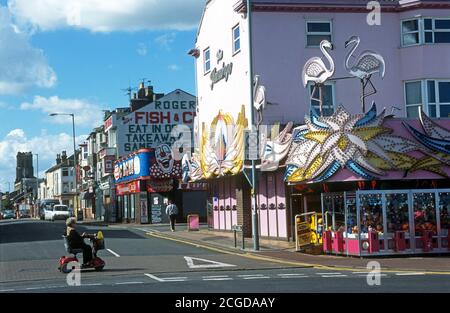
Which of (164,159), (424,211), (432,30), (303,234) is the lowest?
(303,234)

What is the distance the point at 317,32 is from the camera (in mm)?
27891

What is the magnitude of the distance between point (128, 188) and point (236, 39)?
2700 centimetres

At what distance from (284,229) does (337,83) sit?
665 centimetres

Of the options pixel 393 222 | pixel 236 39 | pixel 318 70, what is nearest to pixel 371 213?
pixel 393 222

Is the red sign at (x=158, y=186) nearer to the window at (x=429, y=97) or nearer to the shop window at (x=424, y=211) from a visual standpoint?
the window at (x=429, y=97)

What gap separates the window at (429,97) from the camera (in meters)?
26.8

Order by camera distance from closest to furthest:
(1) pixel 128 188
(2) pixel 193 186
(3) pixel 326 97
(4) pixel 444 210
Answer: (4) pixel 444 210 < (3) pixel 326 97 < (2) pixel 193 186 < (1) pixel 128 188

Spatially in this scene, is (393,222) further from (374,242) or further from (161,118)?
(161,118)

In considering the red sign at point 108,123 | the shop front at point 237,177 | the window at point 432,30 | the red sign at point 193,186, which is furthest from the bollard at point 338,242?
the red sign at point 108,123

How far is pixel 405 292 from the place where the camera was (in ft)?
41.2

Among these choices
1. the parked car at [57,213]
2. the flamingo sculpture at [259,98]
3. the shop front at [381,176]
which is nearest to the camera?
the shop front at [381,176]

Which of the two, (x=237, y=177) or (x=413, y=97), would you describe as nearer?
(x=413, y=97)

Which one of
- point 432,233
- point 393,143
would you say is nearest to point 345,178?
point 393,143

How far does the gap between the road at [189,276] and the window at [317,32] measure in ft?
33.1
